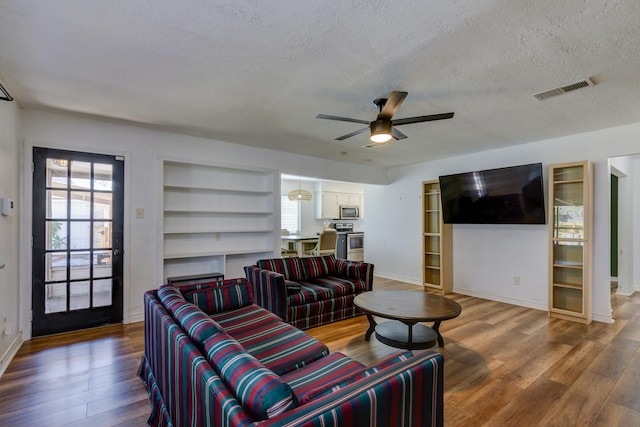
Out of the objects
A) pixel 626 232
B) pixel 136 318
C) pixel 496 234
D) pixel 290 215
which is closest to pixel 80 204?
pixel 136 318

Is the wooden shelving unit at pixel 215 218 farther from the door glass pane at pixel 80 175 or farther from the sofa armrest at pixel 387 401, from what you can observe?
the sofa armrest at pixel 387 401

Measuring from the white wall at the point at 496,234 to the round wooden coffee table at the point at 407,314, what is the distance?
2.25m

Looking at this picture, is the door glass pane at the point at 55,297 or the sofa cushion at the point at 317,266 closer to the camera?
the door glass pane at the point at 55,297

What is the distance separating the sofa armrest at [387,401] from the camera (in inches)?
34.8

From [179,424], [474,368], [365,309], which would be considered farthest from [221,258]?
[474,368]

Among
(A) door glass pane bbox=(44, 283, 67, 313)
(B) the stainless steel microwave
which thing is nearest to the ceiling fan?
(A) door glass pane bbox=(44, 283, 67, 313)

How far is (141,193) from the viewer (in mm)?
3816

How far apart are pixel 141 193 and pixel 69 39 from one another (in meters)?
2.16

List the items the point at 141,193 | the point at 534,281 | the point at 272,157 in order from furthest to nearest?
the point at 272,157
the point at 534,281
the point at 141,193

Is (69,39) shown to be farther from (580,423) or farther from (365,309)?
(580,423)

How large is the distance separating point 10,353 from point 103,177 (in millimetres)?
1929

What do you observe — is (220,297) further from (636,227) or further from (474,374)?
(636,227)

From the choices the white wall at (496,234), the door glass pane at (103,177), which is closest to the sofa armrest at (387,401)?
the door glass pane at (103,177)

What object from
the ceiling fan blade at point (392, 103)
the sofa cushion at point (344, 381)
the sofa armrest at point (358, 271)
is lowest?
the sofa armrest at point (358, 271)
